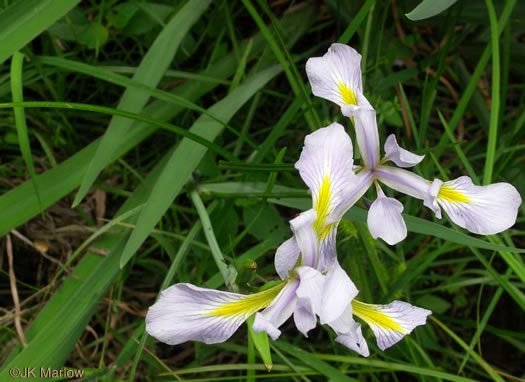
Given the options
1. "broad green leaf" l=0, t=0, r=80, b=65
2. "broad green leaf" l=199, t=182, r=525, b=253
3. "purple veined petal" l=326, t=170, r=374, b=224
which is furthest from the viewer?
"broad green leaf" l=0, t=0, r=80, b=65

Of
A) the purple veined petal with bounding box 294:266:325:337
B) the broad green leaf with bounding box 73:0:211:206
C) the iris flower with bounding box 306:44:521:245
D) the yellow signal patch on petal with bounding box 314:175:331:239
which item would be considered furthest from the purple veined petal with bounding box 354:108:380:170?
the broad green leaf with bounding box 73:0:211:206

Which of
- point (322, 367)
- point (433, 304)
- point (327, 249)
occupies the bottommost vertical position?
point (433, 304)

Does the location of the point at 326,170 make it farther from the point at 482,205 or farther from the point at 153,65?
the point at 153,65

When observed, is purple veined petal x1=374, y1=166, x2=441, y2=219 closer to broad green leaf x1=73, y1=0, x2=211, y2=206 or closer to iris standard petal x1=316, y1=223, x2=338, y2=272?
iris standard petal x1=316, y1=223, x2=338, y2=272

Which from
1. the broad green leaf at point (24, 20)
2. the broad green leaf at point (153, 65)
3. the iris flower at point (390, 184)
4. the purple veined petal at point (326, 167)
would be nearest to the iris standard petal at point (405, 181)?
the iris flower at point (390, 184)

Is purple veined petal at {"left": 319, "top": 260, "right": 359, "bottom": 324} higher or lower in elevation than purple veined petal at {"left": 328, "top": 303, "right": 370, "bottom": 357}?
higher

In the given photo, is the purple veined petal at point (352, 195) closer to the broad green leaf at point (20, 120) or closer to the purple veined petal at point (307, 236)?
the purple veined petal at point (307, 236)

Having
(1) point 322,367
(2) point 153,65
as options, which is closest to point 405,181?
(1) point 322,367

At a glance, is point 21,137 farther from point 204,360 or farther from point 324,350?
point 324,350
